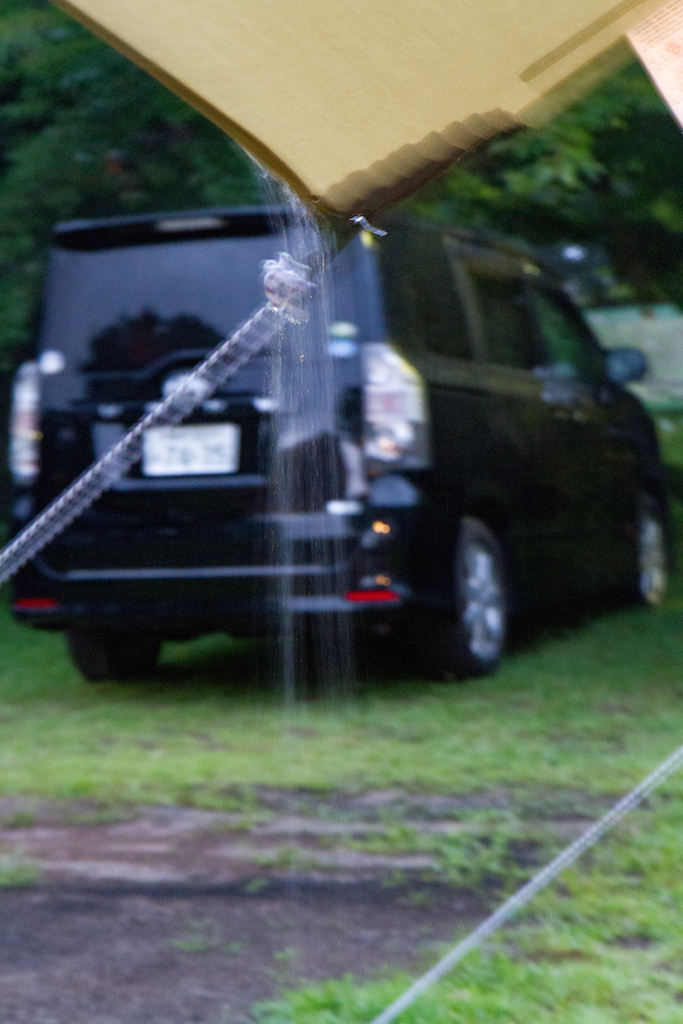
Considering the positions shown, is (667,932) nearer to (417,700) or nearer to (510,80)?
(510,80)

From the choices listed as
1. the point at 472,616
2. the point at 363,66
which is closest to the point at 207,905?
the point at 363,66

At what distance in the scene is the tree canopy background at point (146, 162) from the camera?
721 cm

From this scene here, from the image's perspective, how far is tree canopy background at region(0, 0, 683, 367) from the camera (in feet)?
23.6

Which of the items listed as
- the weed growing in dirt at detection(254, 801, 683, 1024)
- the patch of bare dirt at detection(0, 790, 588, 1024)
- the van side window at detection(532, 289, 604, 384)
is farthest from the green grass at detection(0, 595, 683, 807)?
the van side window at detection(532, 289, 604, 384)

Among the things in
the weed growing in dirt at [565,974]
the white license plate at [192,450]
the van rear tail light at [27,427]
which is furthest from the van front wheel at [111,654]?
the weed growing in dirt at [565,974]

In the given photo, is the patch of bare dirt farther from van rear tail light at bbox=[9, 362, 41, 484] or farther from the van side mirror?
the van side mirror

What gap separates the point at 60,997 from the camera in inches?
108

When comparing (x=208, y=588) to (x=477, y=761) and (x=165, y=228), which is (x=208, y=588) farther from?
(x=165, y=228)

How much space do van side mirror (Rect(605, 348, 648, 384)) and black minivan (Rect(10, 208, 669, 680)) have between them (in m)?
1.52

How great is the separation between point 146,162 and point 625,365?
9.53 ft

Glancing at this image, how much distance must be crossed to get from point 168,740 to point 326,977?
2338 millimetres

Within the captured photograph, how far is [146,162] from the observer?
802 centimetres

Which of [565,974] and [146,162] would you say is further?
[146,162]

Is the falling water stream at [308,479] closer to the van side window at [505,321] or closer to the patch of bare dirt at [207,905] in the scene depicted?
the patch of bare dirt at [207,905]
